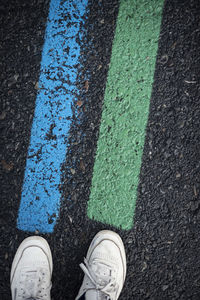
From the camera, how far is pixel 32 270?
1.92 m

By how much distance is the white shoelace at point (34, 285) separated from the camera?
1870 millimetres

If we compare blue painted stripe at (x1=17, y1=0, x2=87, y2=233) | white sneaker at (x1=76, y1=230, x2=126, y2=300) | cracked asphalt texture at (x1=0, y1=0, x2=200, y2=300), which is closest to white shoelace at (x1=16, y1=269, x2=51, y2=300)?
cracked asphalt texture at (x1=0, y1=0, x2=200, y2=300)

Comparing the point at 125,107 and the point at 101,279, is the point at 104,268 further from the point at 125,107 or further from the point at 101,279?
the point at 125,107

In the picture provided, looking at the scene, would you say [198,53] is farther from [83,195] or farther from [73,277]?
[73,277]

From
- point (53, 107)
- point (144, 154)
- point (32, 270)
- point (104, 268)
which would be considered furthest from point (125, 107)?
point (32, 270)

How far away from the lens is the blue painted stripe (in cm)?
190

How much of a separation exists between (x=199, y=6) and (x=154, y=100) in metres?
0.77

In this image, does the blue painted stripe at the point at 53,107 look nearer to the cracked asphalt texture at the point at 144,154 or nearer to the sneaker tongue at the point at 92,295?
the cracked asphalt texture at the point at 144,154

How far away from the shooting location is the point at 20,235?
1.93 meters

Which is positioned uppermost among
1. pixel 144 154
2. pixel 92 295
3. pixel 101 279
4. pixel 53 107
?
pixel 53 107

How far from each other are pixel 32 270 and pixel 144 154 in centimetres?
118

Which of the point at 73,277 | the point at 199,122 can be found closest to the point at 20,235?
the point at 73,277

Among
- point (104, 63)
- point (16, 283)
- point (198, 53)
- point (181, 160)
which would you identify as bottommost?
point (16, 283)

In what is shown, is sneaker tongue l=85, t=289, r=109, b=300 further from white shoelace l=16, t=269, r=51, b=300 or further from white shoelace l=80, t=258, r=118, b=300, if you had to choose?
white shoelace l=16, t=269, r=51, b=300
